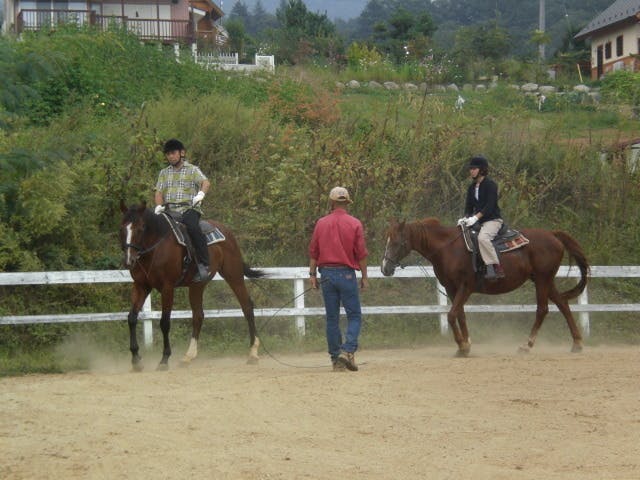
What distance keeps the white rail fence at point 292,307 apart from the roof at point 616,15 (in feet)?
133

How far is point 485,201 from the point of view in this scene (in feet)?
51.9

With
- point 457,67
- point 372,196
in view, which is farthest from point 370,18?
point 372,196

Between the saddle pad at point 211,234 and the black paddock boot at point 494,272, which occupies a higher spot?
the saddle pad at point 211,234

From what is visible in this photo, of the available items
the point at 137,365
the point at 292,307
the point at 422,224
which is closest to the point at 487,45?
the point at 292,307

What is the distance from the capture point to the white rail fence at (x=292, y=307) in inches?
618

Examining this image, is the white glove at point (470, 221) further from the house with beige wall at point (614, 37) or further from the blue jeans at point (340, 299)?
the house with beige wall at point (614, 37)

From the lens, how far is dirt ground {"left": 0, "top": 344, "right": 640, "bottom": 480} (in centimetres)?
834

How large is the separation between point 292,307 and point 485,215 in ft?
14.5

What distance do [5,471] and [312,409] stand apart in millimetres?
3405

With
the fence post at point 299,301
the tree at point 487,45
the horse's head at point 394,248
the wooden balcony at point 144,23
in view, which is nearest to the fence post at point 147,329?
the fence post at point 299,301

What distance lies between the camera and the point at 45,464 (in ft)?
27.3

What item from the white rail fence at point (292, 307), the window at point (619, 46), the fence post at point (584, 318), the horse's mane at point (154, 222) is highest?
the window at point (619, 46)

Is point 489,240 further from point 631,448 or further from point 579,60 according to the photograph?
point 579,60

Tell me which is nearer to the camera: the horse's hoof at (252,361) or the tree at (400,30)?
the horse's hoof at (252,361)
